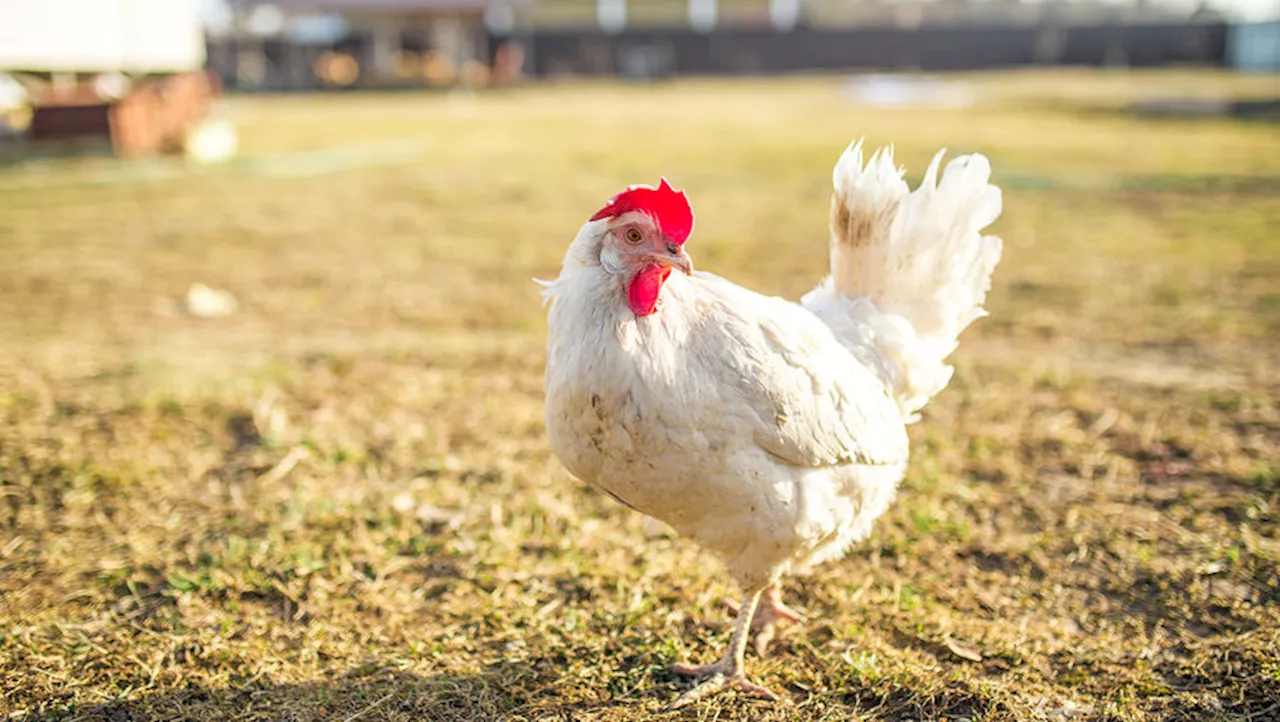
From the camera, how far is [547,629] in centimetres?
300

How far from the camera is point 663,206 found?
91.4 inches

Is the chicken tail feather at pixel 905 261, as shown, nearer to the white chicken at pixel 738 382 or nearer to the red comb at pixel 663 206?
the white chicken at pixel 738 382

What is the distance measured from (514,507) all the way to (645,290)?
5.79ft

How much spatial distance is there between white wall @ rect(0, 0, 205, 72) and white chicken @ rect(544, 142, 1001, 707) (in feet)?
44.9

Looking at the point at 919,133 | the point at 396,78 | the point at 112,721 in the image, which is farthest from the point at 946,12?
the point at 112,721

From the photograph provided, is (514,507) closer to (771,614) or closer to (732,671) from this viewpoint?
(771,614)

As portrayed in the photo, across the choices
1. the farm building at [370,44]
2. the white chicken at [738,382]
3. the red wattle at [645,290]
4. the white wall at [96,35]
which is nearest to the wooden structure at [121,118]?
the white wall at [96,35]

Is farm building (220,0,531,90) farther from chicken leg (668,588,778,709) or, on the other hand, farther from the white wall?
chicken leg (668,588,778,709)

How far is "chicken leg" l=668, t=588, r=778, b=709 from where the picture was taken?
2.68 meters

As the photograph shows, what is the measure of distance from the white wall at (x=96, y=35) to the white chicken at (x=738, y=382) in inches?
538

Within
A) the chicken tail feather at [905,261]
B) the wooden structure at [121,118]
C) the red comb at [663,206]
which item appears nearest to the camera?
the red comb at [663,206]

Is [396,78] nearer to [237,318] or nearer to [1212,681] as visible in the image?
[237,318]

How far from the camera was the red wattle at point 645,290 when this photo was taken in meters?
2.36

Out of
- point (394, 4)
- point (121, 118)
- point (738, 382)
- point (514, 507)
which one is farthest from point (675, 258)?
point (394, 4)
